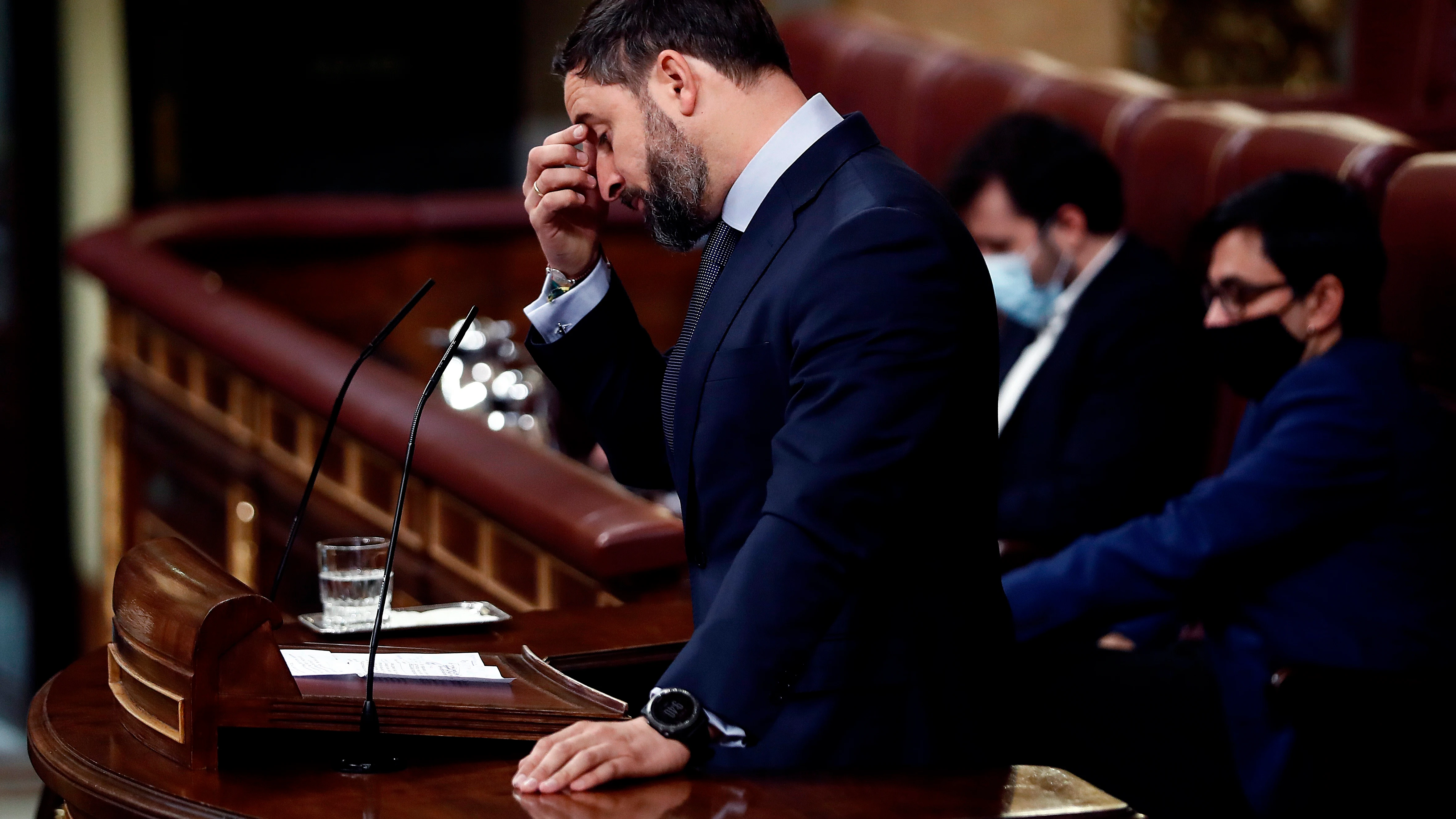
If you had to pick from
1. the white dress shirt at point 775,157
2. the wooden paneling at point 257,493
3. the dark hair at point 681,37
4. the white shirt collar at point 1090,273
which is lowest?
the wooden paneling at point 257,493

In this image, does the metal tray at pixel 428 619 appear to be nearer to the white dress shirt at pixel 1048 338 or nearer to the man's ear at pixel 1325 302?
the man's ear at pixel 1325 302

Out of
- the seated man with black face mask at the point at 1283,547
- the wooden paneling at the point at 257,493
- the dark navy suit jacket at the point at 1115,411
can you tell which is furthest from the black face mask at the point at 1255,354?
the wooden paneling at the point at 257,493

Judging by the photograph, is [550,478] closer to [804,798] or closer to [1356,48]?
[804,798]

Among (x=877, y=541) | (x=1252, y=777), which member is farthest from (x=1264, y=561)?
(x=877, y=541)

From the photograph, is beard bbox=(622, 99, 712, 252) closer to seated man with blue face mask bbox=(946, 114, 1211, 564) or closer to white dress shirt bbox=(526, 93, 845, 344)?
white dress shirt bbox=(526, 93, 845, 344)

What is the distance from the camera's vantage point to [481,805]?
1249mm

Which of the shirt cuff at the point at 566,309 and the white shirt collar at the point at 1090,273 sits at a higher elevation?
the shirt cuff at the point at 566,309

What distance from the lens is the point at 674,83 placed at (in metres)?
1.50

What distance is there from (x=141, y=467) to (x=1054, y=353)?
2780 millimetres

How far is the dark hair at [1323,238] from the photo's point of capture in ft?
7.48


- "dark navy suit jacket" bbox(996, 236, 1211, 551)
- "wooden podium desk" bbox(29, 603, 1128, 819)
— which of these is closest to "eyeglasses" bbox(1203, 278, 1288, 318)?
"dark navy suit jacket" bbox(996, 236, 1211, 551)

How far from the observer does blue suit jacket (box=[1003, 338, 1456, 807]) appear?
216 centimetres

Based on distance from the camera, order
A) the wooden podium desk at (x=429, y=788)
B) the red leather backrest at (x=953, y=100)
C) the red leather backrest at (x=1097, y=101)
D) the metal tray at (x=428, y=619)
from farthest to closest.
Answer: the red leather backrest at (x=953, y=100) < the red leather backrest at (x=1097, y=101) < the metal tray at (x=428, y=619) < the wooden podium desk at (x=429, y=788)

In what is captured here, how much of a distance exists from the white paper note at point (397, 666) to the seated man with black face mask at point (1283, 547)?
3.34 ft
